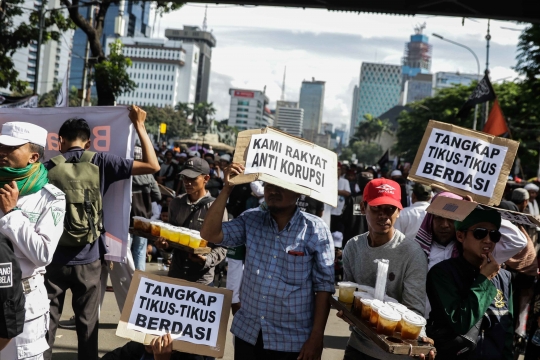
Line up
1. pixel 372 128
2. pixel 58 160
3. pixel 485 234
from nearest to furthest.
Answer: pixel 485 234 < pixel 58 160 < pixel 372 128

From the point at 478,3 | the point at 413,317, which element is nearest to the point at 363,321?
the point at 413,317

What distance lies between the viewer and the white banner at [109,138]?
4875 mm

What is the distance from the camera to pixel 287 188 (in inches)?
136

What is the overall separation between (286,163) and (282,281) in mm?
662

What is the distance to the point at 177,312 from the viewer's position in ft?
11.9

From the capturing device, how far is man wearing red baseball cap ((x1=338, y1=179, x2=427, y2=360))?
3412mm

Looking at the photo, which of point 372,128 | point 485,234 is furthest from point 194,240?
point 372,128

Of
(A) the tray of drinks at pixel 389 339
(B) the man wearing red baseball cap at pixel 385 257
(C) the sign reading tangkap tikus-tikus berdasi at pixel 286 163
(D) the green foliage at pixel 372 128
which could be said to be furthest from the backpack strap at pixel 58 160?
(D) the green foliage at pixel 372 128

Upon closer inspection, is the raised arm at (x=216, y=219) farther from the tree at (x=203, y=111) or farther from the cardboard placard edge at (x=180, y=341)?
the tree at (x=203, y=111)

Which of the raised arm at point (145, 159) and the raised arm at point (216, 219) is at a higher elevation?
the raised arm at point (145, 159)

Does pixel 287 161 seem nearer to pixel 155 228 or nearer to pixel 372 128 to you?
pixel 155 228

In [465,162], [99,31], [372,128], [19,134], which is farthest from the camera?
[372,128]

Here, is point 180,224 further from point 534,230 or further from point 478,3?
point 478,3

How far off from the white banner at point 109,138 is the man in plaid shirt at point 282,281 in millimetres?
1445
